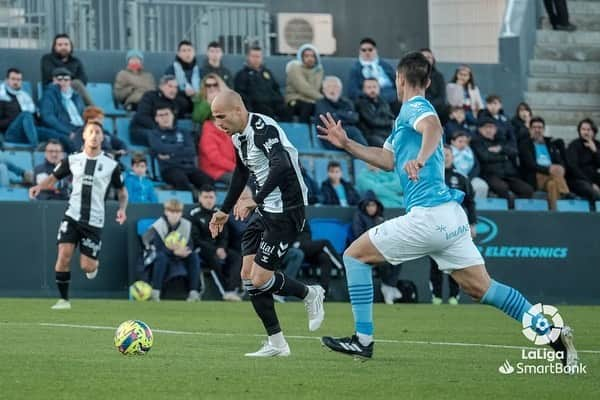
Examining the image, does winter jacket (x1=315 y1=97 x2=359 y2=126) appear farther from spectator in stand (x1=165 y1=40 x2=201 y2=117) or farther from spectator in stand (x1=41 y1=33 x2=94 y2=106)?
spectator in stand (x1=41 y1=33 x2=94 y2=106)

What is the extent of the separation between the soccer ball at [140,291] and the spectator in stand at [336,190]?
3.58 metres

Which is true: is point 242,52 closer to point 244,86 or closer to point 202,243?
point 244,86

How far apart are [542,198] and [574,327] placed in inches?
381

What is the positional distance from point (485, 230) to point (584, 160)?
3088 millimetres

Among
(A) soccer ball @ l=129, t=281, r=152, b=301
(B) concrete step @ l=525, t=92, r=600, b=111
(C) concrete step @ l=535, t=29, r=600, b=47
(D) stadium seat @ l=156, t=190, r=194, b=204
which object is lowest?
(A) soccer ball @ l=129, t=281, r=152, b=301

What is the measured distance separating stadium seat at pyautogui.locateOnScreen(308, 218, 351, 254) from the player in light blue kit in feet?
37.8

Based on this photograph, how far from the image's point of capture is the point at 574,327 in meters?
15.1

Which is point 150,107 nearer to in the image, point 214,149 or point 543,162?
point 214,149

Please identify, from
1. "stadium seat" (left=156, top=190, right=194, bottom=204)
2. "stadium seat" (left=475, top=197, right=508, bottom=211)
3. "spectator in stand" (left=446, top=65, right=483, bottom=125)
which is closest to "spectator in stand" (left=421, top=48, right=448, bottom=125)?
"spectator in stand" (left=446, top=65, right=483, bottom=125)

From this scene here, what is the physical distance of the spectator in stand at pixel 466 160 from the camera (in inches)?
922

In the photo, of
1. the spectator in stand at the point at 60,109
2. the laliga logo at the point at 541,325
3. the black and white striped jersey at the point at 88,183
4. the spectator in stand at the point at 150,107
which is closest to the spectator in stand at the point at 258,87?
the spectator in stand at the point at 150,107

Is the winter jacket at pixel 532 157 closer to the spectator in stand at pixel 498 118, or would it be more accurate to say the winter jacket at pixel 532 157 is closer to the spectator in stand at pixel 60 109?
the spectator in stand at pixel 498 118

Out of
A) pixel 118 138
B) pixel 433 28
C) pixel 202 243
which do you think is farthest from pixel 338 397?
pixel 433 28

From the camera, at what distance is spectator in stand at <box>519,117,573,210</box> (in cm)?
2444
